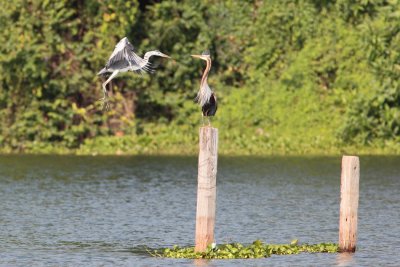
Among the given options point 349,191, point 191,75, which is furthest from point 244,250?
point 191,75

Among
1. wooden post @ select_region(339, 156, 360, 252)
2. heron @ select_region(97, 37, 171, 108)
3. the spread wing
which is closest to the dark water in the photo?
wooden post @ select_region(339, 156, 360, 252)

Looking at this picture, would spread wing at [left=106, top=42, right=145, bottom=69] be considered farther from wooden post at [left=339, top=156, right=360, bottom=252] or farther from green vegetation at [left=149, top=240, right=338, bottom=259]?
wooden post at [left=339, top=156, right=360, bottom=252]

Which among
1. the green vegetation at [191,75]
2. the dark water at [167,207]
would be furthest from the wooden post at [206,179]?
the green vegetation at [191,75]

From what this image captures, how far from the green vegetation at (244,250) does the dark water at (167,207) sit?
298 mm

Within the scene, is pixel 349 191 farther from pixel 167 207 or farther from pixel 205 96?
pixel 167 207

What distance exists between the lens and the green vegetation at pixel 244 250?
21.6m

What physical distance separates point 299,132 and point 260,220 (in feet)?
55.4

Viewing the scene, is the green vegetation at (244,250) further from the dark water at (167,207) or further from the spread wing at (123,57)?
the spread wing at (123,57)

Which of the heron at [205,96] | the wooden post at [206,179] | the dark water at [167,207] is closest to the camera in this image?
the wooden post at [206,179]

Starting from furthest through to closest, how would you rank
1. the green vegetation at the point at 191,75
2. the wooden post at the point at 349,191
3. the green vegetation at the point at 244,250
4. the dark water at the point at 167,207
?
the green vegetation at the point at 191,75
the dark water at the point at 167,207
the wooden post at the point at 349,191
the green vegetation at the point at 244,250

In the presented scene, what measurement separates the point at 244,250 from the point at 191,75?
2622cm

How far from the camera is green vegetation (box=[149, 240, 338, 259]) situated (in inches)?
850

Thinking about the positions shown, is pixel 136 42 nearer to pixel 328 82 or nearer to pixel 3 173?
pixel 328 82

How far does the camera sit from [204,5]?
158 feet
